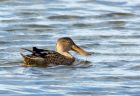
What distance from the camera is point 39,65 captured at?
50.0 ft

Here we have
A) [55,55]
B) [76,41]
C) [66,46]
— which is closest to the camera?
[55,55]

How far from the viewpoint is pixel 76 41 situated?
57.2 feet

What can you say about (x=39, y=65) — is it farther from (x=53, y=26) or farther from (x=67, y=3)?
(x=67, y=3)

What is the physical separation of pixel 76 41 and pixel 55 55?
2.00 metres

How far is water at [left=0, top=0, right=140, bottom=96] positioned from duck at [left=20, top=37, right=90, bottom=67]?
18cm

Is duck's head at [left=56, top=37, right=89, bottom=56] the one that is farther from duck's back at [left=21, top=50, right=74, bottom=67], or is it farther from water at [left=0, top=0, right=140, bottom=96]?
duck's back at [left=21, top=50, right=74, bottom=67]

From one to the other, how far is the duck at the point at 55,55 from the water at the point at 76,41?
184 mm

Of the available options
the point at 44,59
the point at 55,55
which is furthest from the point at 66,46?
the point at 44,59

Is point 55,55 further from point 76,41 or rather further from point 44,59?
point 76,41

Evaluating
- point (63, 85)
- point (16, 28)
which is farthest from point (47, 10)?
point (63, 85)

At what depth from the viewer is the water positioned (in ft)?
44.1

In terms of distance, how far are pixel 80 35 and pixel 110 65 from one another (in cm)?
287

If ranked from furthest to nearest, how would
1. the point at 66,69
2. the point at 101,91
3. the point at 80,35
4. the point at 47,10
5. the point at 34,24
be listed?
1. the point at 47,10
2. the point at 34,24
3. the point at 80,35
4. the point at 66,69
5. the point at 101,91

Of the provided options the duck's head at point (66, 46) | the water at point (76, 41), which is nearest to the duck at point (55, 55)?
the duck's head at point (66, 46)
